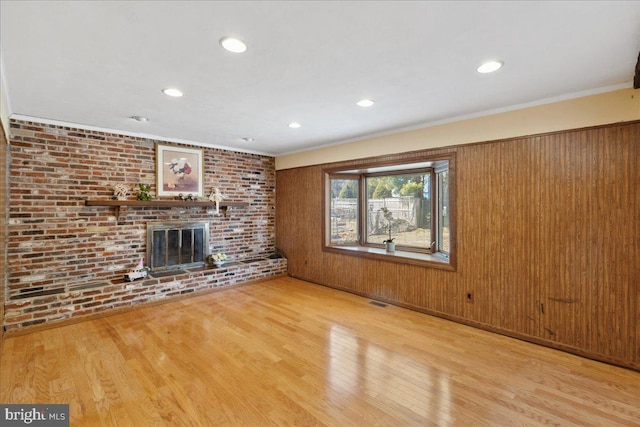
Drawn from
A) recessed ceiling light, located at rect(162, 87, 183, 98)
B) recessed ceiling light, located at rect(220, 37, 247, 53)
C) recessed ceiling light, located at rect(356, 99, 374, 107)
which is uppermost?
recessed ceiling light, located at rect(356, 99, 374, 107)

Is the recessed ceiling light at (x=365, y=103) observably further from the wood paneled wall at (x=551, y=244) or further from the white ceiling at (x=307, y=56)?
the wood paneled wall at (x=551, y=244)

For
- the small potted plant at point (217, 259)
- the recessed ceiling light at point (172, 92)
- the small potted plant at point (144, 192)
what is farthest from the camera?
the small potted plant at point (217, 259)

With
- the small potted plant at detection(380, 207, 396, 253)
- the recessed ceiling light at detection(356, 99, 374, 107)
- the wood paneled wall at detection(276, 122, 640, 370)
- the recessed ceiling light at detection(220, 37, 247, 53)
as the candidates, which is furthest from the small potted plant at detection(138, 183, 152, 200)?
the wood paneled wall at detection(276, 122, 640, 370)

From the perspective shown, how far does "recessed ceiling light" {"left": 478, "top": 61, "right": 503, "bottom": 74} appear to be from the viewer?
7.04 ft

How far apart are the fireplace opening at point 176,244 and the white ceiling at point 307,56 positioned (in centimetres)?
170

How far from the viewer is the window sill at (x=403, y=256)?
3633 millimetres

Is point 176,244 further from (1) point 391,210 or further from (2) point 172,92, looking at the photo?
(1) point 391,210

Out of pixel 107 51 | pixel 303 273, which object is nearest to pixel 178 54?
pixel 107 51

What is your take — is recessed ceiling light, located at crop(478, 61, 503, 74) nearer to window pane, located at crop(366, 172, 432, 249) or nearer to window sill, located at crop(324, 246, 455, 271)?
window sill, located at crop(324, 246, 455, 271)

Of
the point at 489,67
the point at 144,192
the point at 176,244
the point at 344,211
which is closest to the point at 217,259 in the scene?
the point at 176,244

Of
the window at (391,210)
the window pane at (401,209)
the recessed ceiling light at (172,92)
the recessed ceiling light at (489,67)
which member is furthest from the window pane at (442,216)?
the recessed ceiling light at (172,92)

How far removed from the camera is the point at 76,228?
12.1 feet

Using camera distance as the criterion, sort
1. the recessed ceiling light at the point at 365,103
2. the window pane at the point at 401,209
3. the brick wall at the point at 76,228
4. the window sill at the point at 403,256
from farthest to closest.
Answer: the window pane at the point at 401,209, the window sill at the point at 403,256, the brick wall at the point at 76,228, the recessed ceiling light at the point at 365,103

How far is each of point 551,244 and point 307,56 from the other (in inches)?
108
